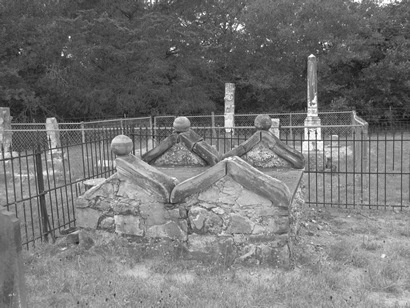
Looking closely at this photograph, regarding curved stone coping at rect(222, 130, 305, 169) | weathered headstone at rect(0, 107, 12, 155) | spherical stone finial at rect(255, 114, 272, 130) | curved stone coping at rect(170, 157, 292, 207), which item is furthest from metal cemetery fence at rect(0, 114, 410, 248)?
curved stone coping at rect(170, 157, 292, 207)

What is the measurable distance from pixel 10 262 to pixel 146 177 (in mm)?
2134

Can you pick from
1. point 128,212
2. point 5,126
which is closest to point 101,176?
point 128,212

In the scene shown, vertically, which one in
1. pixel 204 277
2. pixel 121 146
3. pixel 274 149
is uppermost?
pixel 121 146

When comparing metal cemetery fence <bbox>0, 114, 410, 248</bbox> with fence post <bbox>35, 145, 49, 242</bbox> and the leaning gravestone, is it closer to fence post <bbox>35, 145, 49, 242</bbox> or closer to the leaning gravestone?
fence post <bbox>35, 145, 49, 242</bbox>

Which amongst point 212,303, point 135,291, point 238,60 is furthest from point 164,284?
point 238,60

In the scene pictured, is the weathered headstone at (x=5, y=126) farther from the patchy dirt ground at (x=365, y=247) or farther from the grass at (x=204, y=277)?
the patchy dirt ground at (x=365, y=247)

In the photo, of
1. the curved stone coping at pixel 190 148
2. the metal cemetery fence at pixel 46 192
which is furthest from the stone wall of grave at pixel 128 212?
the curved stone coping at pixel 190 148

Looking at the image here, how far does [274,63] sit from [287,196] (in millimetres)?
25065

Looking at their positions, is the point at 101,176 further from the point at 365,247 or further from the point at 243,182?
the point at 365,247

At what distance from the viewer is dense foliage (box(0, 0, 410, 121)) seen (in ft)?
75.9

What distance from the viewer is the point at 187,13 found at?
27281 millimetres

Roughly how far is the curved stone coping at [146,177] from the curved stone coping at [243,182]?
0.43 ft

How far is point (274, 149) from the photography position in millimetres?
6508

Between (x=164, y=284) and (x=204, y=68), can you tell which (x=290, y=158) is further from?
(x=204, y=68)
